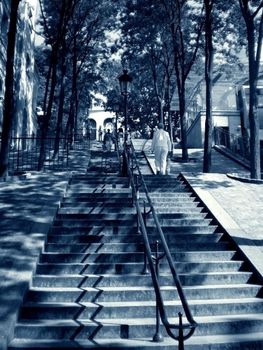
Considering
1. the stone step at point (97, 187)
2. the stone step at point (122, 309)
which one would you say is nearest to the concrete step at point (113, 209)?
the stone step at point (97, 187)

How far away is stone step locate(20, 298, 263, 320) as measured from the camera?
187 inches

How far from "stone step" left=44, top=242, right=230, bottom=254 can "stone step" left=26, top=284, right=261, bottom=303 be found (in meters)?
1.05

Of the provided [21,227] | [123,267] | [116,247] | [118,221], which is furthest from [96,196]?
[123,267]

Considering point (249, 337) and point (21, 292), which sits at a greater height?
point (21, 292)

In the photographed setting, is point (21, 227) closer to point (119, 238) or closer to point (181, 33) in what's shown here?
point (119, 238)

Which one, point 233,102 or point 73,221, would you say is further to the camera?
point 233,102

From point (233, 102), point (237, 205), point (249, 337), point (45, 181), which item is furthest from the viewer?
point (233, 102)

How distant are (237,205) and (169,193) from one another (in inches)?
69.6

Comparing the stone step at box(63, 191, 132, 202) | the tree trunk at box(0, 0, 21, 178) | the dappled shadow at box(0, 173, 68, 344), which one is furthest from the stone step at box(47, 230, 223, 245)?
the tree trunk at box(0, 0, 21, 178)

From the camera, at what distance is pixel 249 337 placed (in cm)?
440

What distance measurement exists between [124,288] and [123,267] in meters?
0.49

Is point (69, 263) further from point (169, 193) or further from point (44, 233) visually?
point (169, 193)

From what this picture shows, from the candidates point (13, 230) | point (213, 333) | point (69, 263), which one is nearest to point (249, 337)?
point (213, 333)

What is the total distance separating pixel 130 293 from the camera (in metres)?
5.14
